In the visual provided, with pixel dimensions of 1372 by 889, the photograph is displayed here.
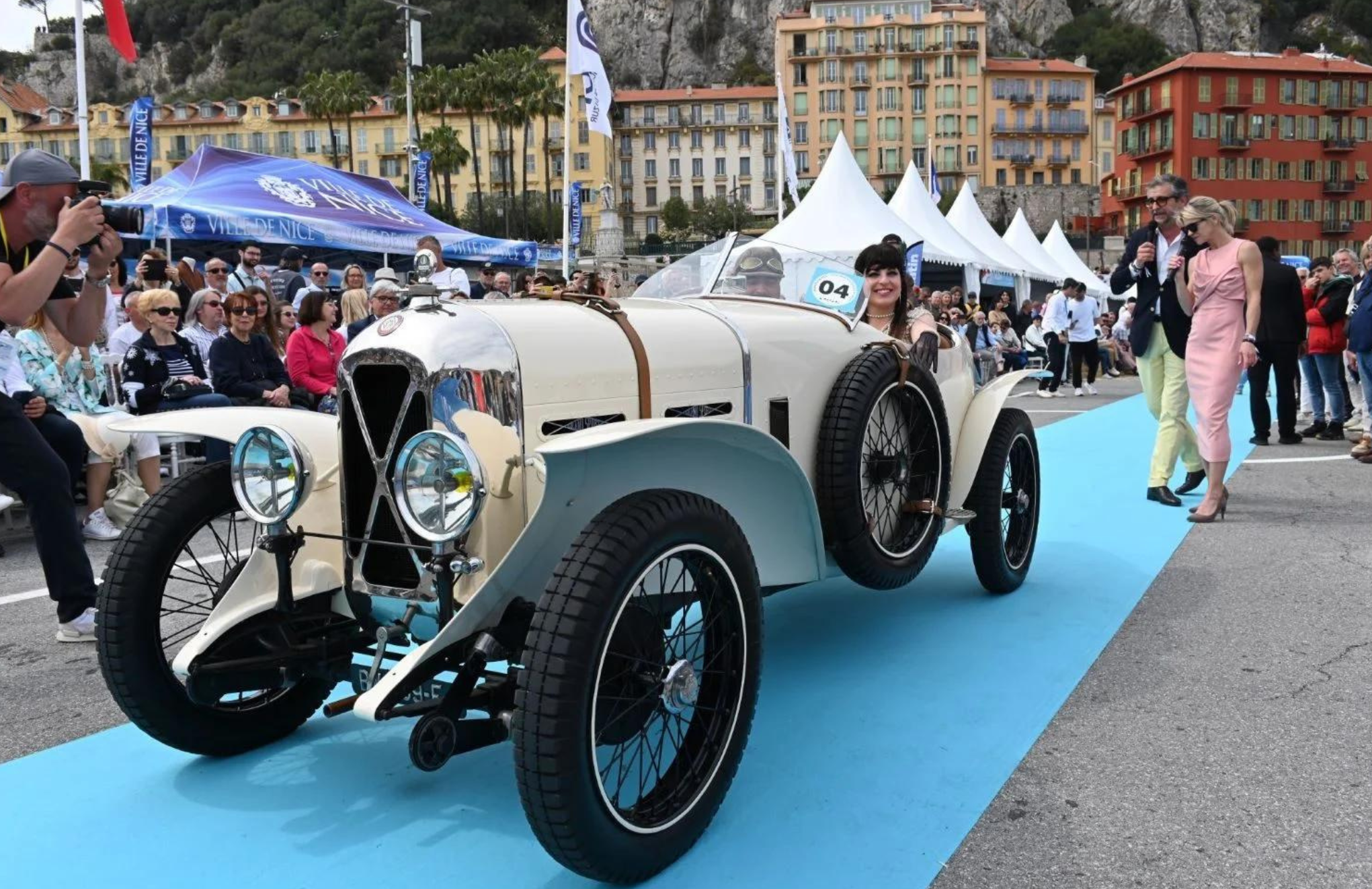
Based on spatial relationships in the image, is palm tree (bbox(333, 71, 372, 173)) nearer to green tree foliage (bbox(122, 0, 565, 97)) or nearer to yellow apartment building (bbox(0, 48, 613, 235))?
yellow apartment building (bbox(0, 48, 613, 235))

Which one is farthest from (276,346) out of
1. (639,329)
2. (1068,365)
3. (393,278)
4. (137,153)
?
(1068,365)

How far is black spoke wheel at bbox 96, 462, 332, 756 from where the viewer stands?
2.77m

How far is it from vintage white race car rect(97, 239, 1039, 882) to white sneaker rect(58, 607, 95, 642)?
1.07 m

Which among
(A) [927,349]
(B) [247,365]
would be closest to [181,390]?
(B) [247,365]

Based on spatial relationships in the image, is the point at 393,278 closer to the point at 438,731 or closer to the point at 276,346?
the point at 438,731

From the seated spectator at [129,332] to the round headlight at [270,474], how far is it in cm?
539

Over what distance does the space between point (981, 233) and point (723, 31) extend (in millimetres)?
86646

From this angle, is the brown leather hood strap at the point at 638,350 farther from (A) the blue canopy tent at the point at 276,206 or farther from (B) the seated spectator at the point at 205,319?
(A) the blue canopy tent at the point at 276,206

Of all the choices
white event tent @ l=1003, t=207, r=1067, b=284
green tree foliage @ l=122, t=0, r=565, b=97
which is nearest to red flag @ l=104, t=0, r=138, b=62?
white event tent @ l=1003, t=207, r=1067, b=284

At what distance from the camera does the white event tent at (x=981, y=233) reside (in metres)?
27.3

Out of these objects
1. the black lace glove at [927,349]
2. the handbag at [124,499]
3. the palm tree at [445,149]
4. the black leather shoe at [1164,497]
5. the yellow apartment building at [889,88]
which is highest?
the yellow apartment building at [889,88]

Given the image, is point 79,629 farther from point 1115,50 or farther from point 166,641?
point 1115,50

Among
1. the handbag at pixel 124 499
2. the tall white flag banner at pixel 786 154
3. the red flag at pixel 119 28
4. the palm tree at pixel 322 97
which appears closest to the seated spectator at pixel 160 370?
the handbag at pixel 124 499

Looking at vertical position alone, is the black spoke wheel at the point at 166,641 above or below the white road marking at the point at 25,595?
above
